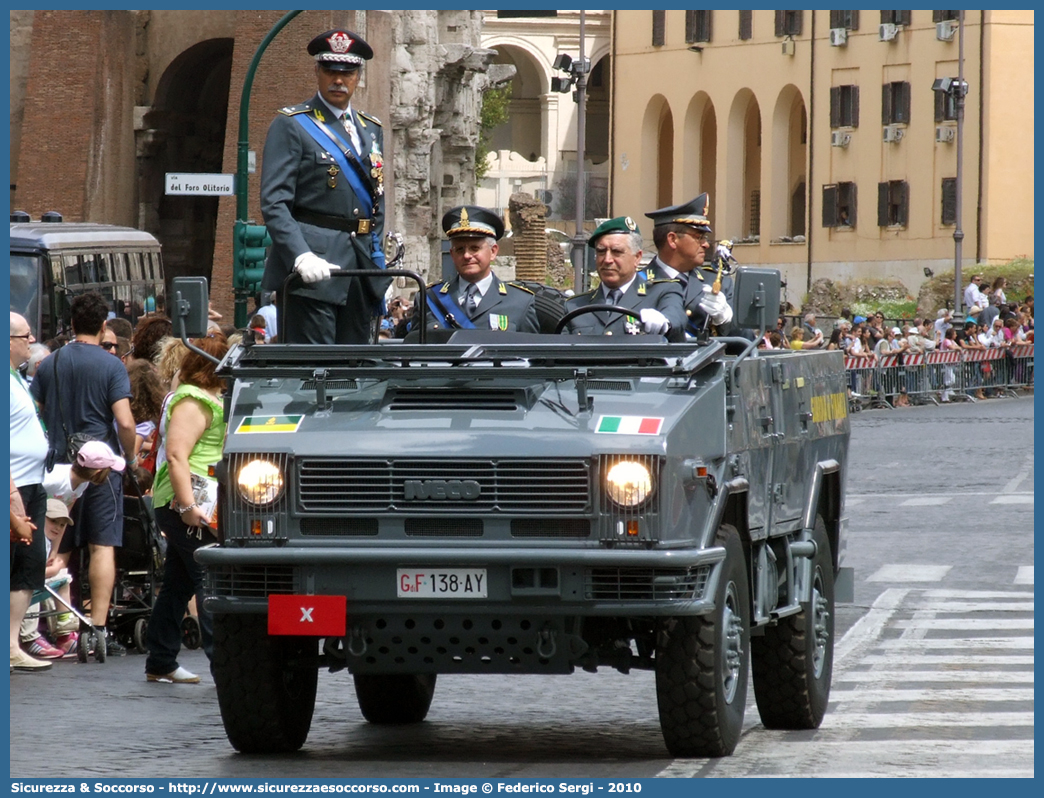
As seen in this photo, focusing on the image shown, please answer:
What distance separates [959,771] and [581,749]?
151 cm

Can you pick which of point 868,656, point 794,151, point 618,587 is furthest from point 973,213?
point 618,587

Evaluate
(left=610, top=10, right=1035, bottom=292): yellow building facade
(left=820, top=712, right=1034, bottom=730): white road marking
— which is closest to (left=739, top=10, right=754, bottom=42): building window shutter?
(left=610, top=10, right=1035, bottom=292): yellow building facade

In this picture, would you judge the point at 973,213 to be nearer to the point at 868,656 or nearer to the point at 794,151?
Answer: the point at 794,151

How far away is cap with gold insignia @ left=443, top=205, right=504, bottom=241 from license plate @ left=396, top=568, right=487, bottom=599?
8.19ft

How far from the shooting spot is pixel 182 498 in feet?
35.8

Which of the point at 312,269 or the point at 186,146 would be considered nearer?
the point at 312,269

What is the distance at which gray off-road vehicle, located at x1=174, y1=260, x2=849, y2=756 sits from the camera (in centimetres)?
759

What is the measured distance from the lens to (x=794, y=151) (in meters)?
79.6

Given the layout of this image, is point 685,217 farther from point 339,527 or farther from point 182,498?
point 339,527

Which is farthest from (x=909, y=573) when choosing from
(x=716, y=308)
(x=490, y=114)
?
(x=490, y=114)

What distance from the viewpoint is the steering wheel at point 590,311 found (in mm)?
8859

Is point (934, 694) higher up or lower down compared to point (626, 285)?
lower down

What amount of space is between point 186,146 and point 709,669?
4246 centimetres

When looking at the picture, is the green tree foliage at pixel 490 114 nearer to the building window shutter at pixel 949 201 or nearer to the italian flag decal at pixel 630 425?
the building window shutter at pixel 949 201
